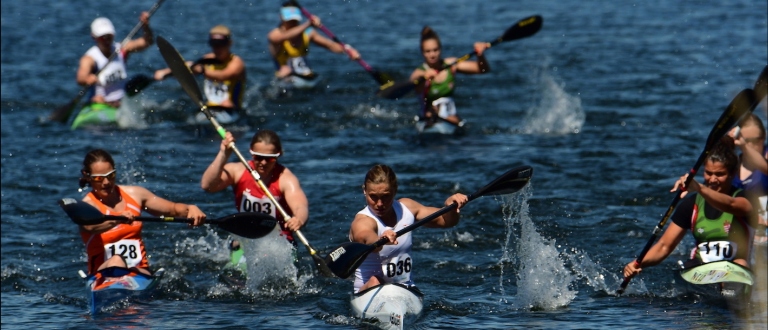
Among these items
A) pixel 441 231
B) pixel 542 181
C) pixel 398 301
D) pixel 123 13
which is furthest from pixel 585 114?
pixel 123 13

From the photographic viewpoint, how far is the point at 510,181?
9.69 m

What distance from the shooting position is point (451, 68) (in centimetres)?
1661

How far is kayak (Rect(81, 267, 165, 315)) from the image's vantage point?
32.6 ft

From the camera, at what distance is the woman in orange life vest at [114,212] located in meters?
9.91

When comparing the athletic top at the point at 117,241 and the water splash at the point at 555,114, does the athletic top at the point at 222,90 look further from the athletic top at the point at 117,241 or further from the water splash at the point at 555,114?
the athletic top at the point at 117,241

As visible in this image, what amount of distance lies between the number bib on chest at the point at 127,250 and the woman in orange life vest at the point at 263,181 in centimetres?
80

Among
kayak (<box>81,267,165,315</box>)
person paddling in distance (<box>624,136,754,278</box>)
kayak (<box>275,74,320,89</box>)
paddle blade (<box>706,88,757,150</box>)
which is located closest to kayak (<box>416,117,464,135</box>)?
kayak (<box>275,74,320,89</box>)

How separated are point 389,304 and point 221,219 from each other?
1870 millimetres

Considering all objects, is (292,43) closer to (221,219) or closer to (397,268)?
(221,219)

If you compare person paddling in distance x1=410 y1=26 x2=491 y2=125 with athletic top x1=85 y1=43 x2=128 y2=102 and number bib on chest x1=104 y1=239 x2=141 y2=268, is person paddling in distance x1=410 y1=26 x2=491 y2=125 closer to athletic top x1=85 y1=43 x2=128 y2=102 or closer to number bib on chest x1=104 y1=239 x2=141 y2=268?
athletic top x1=85 y1=43 x2=128 y2=102

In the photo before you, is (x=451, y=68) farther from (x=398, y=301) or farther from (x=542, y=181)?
(x=398, y=301)

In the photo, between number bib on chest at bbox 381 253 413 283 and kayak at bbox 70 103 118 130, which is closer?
number bib on chest at bbox 381 253 413 283

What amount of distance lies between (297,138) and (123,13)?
43.8ft

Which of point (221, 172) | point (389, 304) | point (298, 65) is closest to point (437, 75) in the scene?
point (298, 65)
